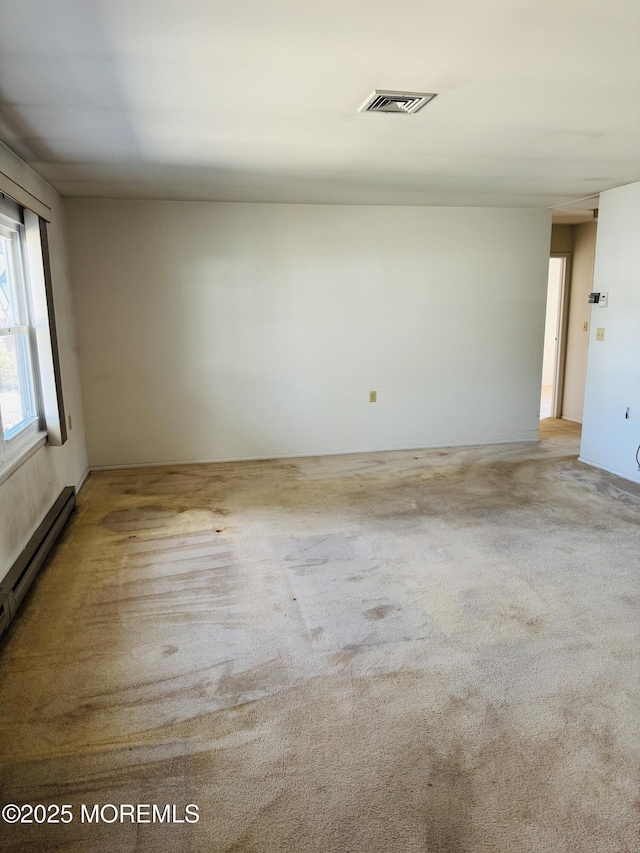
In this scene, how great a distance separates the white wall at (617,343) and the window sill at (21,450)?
4420 mm

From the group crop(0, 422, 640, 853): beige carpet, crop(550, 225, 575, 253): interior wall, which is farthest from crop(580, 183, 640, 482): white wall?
crop(550, 225, 575, 253): interior wall

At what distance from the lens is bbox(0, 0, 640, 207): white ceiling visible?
1860 millimetres

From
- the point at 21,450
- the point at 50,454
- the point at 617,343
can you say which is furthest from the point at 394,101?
the point at 617,343

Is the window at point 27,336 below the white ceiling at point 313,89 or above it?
below

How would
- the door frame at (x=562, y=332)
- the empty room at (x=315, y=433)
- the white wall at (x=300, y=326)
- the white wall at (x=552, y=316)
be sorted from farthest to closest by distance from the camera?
the white wall at (x=552, y=316)
the door frame at (x=562, y=332)
the white wall at (x=300, y=326)
the empty room at (x=315, y=433)

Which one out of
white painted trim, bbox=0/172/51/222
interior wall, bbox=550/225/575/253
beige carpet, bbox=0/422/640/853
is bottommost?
beige carpet, bbox=0/422/640/853

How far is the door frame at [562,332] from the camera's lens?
22.6ft

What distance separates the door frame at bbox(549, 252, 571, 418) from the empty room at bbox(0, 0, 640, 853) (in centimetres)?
25

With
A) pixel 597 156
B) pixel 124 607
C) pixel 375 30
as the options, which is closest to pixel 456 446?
pixel 597 156

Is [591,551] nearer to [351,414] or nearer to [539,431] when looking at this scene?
[351,414]

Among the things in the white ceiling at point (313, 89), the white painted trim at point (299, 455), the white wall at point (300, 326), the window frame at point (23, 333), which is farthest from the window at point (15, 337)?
the white painted trim at point (299, 455)

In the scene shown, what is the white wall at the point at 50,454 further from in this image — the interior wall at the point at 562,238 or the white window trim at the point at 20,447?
the interior wall at the point at 562,238

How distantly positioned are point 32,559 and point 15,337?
4.66 feet

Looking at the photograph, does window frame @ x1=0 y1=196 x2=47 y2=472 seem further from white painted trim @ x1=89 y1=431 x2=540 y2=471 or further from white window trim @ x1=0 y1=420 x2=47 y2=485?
white painted trim @ x1=89 y1=431 x2=540 y2=471
